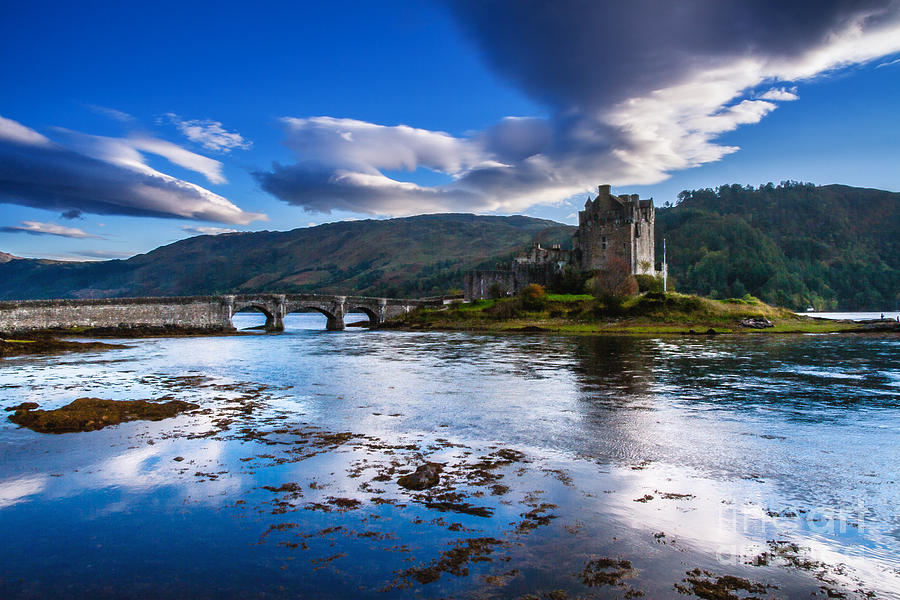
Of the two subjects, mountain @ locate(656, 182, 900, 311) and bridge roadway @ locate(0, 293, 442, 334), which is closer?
bridge roadway @ locate(0, 293, 442, 334)

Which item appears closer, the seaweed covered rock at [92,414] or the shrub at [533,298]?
the seaweed covered rock at [92,414]

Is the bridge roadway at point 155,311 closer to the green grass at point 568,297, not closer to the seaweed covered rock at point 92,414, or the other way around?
the green grass at point 568,297

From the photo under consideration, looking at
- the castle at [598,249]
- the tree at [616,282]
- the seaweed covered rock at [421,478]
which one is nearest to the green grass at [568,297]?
the tree at [616,282]

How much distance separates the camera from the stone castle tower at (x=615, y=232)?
2933 inches

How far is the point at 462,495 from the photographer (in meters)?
9.38

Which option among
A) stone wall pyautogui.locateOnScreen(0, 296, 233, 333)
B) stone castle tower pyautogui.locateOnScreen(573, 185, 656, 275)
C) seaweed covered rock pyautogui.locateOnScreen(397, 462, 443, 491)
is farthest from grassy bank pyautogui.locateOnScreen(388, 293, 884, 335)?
seaweed covered rock pyautogui.locateOnScreen(397, 462, 443, 491)

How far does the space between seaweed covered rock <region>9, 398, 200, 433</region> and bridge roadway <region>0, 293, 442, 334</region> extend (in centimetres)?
4502

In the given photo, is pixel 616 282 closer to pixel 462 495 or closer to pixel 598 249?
pixel 598 249

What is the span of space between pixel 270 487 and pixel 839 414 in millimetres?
16732

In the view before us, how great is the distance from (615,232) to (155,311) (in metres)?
59.6

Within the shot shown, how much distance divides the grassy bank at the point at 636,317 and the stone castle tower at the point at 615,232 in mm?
7140

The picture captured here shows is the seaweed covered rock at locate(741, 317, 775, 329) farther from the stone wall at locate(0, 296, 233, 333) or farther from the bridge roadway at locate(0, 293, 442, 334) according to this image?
the stone wall at locate(0, 296, 233, 333)

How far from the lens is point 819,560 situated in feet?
22.6

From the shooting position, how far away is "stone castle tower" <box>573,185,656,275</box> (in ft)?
244
